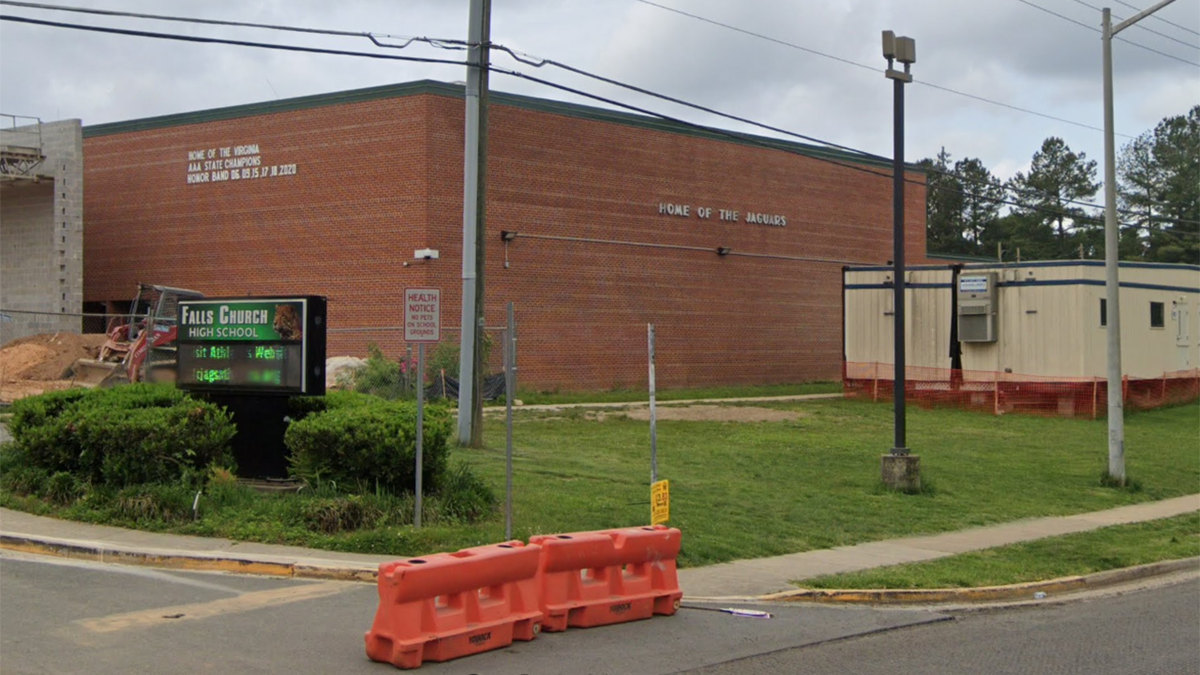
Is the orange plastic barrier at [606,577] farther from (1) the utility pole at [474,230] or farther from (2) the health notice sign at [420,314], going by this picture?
(1) the utility pole at [474,230]

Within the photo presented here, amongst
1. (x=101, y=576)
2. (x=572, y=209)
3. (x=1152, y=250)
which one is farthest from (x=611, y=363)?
(x=1152, y=250)

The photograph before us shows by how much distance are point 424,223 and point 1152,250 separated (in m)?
67.6

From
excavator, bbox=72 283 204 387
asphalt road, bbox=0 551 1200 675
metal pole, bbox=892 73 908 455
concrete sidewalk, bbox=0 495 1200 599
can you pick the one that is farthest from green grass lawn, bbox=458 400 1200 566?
excavator, bbox=72 283 204 387

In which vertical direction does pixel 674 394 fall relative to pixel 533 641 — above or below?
above

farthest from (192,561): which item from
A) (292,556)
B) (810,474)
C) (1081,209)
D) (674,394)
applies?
(1081,209)

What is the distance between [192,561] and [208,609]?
1962 mm

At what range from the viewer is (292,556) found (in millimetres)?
11867

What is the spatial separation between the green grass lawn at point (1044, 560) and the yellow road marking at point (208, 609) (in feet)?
15.7

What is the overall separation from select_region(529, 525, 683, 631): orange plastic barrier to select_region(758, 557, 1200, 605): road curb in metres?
1.50

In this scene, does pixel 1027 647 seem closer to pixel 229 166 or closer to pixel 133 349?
pixel 133 349

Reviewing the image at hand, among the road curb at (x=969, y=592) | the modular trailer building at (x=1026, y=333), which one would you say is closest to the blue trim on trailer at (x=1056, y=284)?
the modular trailer building at (x=1026, y=333)

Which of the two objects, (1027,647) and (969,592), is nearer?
(1027,647)

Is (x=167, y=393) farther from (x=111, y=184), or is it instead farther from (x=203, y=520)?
(x=111, y=184)

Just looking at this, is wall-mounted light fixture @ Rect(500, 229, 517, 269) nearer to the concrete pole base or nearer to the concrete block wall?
the concrete block wall
